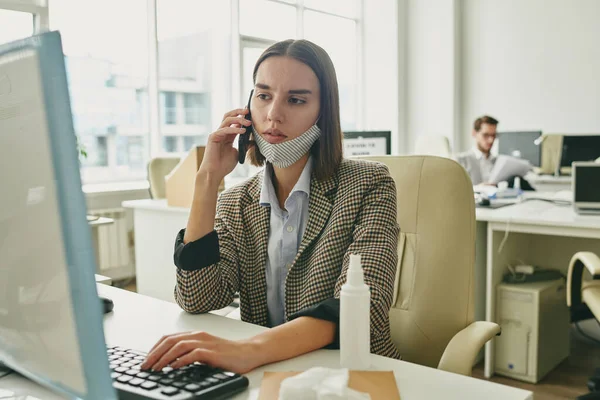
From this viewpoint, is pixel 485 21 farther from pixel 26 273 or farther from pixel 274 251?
pixel 26 273

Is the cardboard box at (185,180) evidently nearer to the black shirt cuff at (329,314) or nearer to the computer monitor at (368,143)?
the computer monitor at (368,143)

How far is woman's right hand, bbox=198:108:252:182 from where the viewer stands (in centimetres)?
127

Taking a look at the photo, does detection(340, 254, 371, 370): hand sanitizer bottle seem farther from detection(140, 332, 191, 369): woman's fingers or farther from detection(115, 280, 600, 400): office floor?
detection(115, 280, 600, 400): office floor

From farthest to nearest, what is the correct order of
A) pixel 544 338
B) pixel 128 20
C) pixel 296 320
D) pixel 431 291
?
pixel 128 20, pixel 544 338, pixel 431 291, pixel 296 320

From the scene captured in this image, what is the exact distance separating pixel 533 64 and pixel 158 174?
4801 millimetres

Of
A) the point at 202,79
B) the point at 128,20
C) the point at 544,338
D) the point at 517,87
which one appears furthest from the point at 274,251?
the point at 517,87

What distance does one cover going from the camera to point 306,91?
1214 millimetres

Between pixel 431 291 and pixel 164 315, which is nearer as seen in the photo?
pixel 164 315

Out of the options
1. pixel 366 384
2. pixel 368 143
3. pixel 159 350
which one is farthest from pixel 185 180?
pixel 366 384

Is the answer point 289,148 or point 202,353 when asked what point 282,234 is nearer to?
point 289,148

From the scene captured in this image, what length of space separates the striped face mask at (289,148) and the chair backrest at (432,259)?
28 cm

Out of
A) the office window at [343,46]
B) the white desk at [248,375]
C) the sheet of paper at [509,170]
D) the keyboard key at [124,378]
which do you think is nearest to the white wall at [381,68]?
the office window at [343,46]

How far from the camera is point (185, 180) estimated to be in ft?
10.3

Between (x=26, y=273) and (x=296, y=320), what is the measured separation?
53 centimetres
